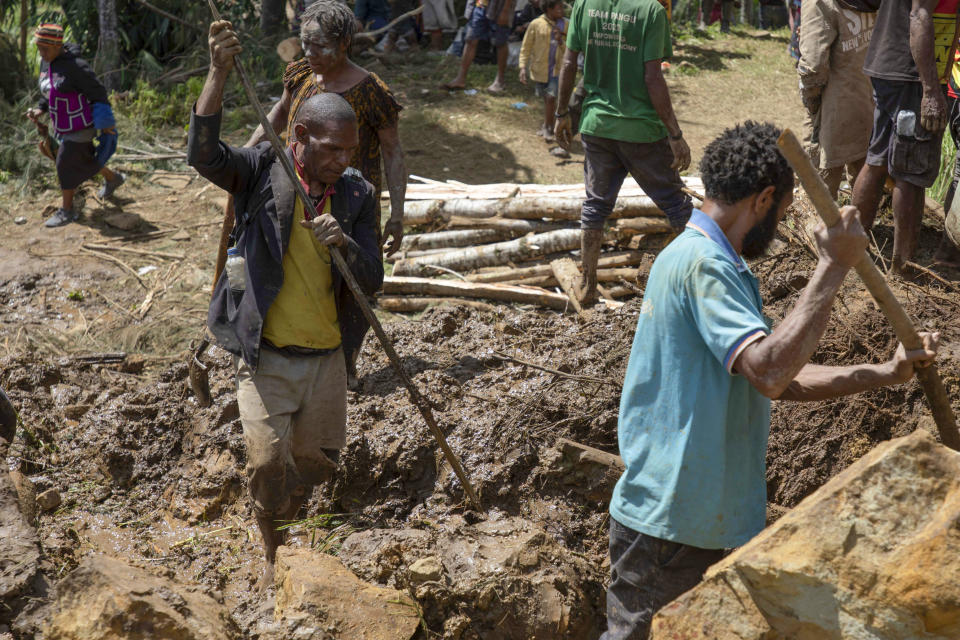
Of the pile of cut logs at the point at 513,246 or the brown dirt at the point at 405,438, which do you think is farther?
the pile of cut logs at the point at 513,246

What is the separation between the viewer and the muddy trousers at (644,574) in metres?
2.65

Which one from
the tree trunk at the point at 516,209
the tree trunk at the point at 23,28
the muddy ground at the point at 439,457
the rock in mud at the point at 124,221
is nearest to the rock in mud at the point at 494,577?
the muddy ground at the point at 439,457

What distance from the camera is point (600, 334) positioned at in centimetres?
518

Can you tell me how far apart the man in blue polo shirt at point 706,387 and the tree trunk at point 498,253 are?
13.2ft

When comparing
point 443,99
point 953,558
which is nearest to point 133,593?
point 953,558

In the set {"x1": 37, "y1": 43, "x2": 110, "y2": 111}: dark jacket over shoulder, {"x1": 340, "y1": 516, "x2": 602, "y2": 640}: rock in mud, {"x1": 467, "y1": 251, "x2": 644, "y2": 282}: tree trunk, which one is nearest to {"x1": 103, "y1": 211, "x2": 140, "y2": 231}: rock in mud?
{"x1": 37, "y1": 43, "x2": 110, "y2": 111}: dark jacket over shoulder

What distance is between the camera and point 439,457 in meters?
4.65

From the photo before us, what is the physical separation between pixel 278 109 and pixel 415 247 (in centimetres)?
205

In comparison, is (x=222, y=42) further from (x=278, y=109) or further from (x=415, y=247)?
(x=415, y=247)

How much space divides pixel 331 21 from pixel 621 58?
5.82ft

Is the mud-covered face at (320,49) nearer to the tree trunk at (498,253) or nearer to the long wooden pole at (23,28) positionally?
the tree trunk at (498,253)

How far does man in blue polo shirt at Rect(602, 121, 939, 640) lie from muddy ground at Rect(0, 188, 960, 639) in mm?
925

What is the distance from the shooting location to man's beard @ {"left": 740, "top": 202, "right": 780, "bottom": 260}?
2605 mm

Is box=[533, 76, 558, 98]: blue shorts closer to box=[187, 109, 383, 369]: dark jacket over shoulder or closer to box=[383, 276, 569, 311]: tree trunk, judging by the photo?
box=[383, 276, 569, 311]: tree trunk
